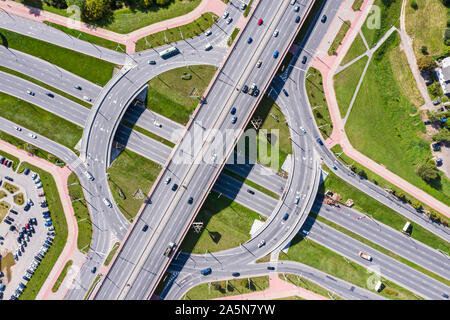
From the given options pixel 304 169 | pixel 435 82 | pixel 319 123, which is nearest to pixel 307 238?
pixel 304 169

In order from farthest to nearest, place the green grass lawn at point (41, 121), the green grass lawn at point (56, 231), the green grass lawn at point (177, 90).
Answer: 1. the green grass lawn at point (56, 231)
2. the green grass lawn at point (41, 121)
3. the green grass lawn at point (177, 90)

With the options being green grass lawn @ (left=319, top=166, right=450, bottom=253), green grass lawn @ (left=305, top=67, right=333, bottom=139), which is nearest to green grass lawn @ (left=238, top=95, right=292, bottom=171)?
green grass lawn @ (left=305, top=67, right=333, bottom=139)

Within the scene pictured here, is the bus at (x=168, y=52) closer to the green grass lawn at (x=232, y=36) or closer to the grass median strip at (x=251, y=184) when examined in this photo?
the green grass lawn at (x=232, y=36)

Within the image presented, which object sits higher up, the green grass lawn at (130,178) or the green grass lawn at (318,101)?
the green grass lawn at (318,101)

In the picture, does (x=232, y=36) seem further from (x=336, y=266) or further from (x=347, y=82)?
(x=336, y=266)

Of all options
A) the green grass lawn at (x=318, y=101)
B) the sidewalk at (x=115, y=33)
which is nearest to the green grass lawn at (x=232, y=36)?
the sidewalk at (x=115, y=33)

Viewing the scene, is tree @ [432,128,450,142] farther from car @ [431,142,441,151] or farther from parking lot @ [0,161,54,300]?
parking lot @ [0,161,54,300]
